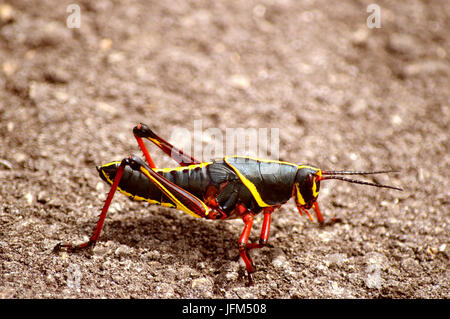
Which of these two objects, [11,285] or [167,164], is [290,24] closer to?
[167,164]

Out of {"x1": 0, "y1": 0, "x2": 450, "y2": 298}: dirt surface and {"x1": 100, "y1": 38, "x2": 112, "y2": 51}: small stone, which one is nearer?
{"x1": 0, "y1": 0, "x2": 450, "y2": 298}: dirt surface

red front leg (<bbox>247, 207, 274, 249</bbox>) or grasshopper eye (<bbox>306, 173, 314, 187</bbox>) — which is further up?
grasshopper eye (<bbox>306, 173, 314, 187</bbox>)

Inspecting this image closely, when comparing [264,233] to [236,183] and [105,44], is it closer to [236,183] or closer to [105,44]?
[236,183]

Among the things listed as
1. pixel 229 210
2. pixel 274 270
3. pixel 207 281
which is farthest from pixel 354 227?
pixel 207 281

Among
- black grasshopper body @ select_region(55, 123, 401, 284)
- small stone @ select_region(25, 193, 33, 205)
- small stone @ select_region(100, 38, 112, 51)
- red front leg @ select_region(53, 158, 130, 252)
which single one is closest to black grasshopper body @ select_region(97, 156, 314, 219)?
black grasshopper body @ select_region(55, 123, 401, 284)

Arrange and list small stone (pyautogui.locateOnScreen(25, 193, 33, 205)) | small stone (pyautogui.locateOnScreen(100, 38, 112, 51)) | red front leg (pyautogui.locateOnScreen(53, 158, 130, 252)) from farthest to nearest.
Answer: small stone (pyautogui.locateOnScreen(100, 38, 112, 51))
small stone (pyautogui.locateOnScreen(25, 193, 33, 205))
red front leg (pyautogui.locateOnScreen(53, 158, 130, 252))

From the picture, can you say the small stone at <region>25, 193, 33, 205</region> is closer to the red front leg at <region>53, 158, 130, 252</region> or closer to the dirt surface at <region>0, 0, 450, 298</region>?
the dirt surface at <region>0, 0, 450, 298</region>

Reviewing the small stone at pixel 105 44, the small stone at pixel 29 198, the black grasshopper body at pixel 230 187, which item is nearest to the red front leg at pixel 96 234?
the black grasshopper body at pixel 230 187

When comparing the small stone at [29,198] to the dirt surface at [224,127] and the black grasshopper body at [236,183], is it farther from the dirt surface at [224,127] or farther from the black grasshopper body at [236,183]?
the black grasshopper body at [236,183]
